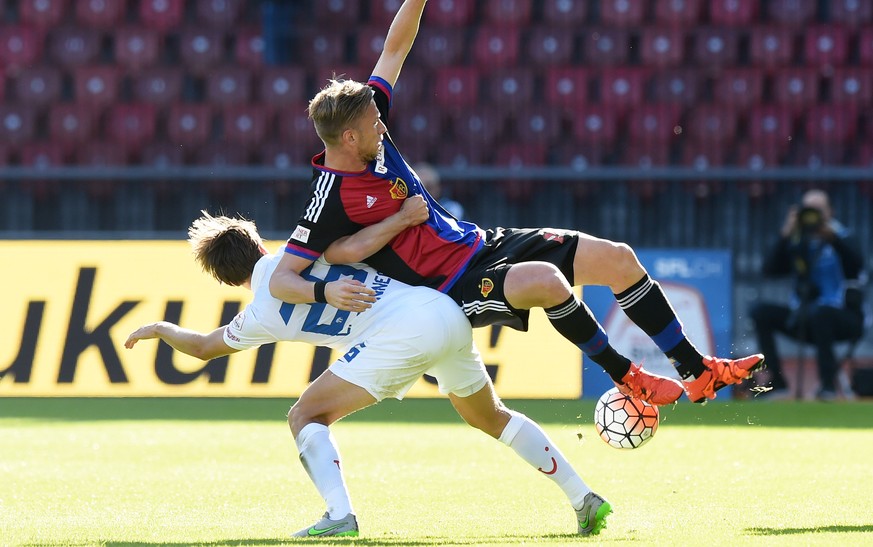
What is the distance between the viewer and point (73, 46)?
47.5 feet

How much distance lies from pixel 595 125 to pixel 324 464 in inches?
372

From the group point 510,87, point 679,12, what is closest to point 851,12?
point 679,12

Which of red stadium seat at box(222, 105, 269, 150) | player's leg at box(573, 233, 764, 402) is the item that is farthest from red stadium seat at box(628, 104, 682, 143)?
player's leg at box(573, 233, 764, 402)

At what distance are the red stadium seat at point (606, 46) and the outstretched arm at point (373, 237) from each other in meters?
9.46

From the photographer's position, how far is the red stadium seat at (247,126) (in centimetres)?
1386

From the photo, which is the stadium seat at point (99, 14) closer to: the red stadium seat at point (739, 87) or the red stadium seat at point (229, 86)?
the red stadium seat at point (229, 86)

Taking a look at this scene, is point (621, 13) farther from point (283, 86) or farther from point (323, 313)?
point (323, 313)

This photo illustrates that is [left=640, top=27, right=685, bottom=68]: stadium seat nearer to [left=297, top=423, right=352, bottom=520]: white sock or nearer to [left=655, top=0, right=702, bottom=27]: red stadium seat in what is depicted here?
[left=655, top=0, right=702, bottom=27]: red stadium seat

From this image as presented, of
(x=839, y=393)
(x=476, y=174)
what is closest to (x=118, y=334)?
(x=476, y=174)

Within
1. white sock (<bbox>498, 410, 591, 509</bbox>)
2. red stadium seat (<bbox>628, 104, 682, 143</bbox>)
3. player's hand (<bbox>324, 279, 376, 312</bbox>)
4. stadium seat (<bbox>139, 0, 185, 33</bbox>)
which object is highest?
player's hand (<bbox>324, 279, 376, 312</bbox>)

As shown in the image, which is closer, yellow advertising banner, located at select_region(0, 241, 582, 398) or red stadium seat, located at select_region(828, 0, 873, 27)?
yellow advertising banner, located at select_region(0, 241, 582, 398)

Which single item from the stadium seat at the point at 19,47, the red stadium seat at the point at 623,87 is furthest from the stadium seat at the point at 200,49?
the red stadium seat at the point at 623,87

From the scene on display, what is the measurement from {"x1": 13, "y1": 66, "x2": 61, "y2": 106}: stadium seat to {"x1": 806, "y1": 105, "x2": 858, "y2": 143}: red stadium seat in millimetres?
7613

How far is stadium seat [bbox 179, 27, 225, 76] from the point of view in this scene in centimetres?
1427
